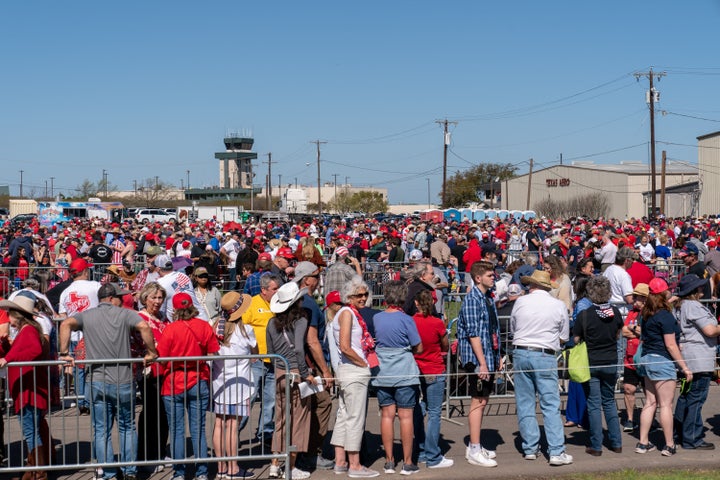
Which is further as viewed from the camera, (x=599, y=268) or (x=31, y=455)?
(x=599, y=268)

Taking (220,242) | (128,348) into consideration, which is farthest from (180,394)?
(220,242)

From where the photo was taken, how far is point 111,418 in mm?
6992

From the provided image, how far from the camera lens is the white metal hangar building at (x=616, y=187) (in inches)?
2918

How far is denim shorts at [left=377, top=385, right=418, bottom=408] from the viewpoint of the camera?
7246mm

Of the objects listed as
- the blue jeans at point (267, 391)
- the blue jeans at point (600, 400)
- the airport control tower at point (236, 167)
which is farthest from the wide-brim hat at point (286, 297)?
the airport control tower at point (236, 167)

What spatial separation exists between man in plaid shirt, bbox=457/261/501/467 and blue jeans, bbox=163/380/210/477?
94.9 inches

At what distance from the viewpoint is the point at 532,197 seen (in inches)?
3676

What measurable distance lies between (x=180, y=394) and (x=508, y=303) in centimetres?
478

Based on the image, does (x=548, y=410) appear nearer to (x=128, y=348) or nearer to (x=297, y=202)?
(x=128, y=348)

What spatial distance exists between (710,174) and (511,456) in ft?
227

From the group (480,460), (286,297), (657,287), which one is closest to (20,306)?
(286,297)

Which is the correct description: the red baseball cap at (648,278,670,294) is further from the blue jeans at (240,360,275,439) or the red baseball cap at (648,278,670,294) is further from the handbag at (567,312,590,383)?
the blue jeans at (240,360,275,439)

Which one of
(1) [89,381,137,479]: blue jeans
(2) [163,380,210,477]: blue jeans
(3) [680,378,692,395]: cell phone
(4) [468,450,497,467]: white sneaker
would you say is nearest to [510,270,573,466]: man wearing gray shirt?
(4) [468,450,497,467]: white sneaker

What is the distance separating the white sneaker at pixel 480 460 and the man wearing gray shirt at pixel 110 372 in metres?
3.05
